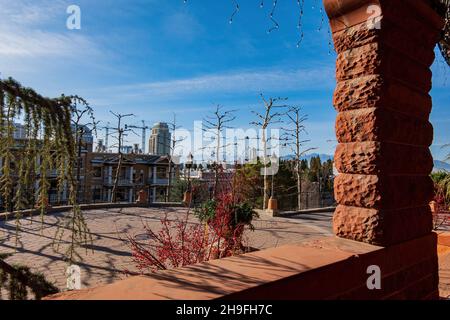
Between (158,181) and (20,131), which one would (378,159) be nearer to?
(20,131)

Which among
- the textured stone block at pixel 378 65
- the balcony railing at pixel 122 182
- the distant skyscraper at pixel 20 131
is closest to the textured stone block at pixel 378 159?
the textured stone block at pixel 378 65

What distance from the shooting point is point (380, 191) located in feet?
5.79

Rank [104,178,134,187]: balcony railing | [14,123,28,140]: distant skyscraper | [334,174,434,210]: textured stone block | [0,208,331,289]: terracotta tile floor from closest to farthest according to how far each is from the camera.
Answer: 1. [14,123,28,140]: distant skyscraper
2. [334,174,434,210]: textured stone block
3. [0,208,331,289]: terracotta tile floor
4. [104,178,134,187]: balcony railing

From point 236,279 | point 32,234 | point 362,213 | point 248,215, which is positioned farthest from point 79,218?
point 32,234

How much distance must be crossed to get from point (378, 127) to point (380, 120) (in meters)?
0.05

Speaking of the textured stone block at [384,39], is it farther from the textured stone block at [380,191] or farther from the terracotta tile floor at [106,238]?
the terracotta tile floor at [106,238]

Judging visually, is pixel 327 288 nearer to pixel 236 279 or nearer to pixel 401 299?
pixel 236 279

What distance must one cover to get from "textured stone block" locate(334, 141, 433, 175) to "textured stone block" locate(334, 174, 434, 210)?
0.04m

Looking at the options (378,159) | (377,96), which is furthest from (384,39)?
(378,159)

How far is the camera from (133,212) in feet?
43.2

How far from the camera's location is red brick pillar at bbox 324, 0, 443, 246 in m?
1.80

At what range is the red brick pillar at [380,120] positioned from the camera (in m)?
1.80

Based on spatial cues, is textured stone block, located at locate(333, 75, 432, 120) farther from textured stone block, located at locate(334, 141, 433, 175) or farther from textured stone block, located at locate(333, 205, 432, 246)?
textured stone block, located at locate(333, 205, 432, 246)

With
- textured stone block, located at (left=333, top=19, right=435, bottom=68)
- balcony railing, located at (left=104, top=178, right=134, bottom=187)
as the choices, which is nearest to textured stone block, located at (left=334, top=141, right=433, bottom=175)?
textured stone block, located at (left=333, top=19, right=435, bottom=68)
